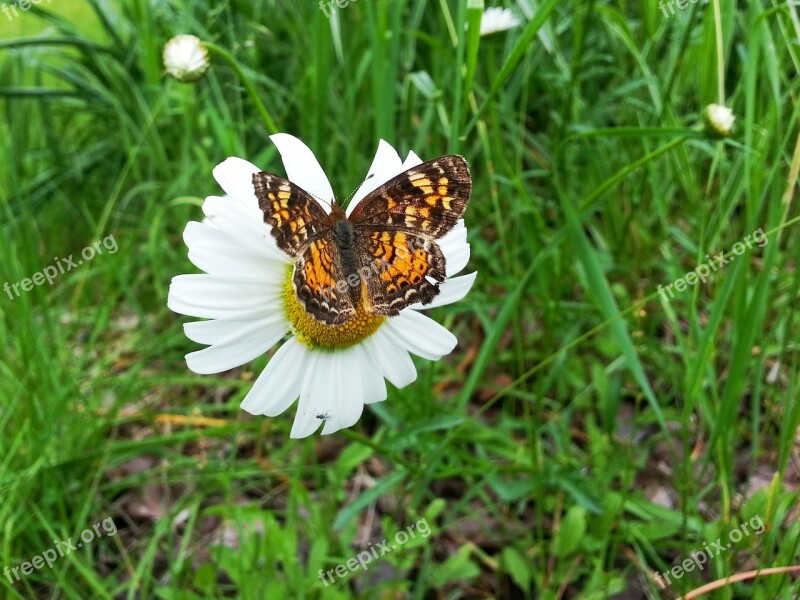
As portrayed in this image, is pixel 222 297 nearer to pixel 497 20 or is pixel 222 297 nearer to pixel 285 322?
pixel 285 322

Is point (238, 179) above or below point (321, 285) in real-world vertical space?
above

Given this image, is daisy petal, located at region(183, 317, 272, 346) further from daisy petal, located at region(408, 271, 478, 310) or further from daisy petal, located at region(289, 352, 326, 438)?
daisy petal, located at region(408, 271, 478, 310)

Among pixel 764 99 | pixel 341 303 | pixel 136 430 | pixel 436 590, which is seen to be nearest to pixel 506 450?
pixel 436 590

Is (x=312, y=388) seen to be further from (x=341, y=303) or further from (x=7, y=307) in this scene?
(x=7, y=307)

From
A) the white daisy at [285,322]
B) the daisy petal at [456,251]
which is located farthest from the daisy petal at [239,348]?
the daisy petal at [456,251]

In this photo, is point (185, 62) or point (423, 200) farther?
point (185, 62)

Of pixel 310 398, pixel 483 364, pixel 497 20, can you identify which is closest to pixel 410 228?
pixel 310 398
